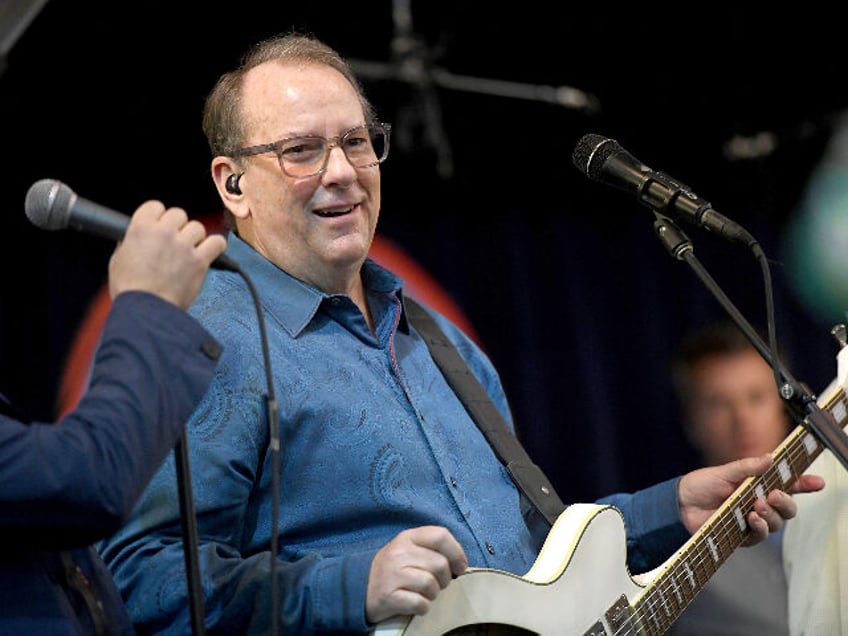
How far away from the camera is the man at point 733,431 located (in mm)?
3596

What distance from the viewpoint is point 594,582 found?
206 cm

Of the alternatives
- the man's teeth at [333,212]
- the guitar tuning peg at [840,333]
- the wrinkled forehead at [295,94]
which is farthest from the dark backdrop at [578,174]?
the guitar tuning peg at [840,333]

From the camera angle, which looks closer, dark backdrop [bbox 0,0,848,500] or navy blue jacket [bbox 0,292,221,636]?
navy blue jacket [bbox 0,292,221,636]

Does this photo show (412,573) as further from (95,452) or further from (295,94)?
(295,94)

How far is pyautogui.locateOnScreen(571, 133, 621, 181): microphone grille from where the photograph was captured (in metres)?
2.22

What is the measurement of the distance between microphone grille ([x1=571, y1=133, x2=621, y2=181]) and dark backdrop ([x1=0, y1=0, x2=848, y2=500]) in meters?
2.02

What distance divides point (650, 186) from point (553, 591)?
74 centimetres

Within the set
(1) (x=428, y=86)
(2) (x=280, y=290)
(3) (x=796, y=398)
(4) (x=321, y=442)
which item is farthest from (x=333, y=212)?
(1) (x=428, y=86)

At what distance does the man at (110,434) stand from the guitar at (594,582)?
47 cm

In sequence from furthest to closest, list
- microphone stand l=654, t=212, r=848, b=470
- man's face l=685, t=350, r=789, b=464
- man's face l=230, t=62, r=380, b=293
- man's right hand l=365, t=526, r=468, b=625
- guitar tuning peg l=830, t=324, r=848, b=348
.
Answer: man's face l=685, t=350, r=789, b=464, guitar tuning peg l=830, t=324, r=848, b=348, man's face l=230, t=62, r=380, b=293, microphone stand l=654, t=212, r=848, b=470, man's right hand l=365, t=526, r=468, b=625

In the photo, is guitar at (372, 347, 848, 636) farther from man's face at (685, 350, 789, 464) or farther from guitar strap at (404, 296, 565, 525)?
man's face at (685, 350, 789, 464)

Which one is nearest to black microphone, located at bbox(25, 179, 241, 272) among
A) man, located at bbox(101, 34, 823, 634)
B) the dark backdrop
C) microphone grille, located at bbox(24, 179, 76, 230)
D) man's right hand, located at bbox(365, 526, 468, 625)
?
microphone grille, located at bbox(24, 179, 76, 230)

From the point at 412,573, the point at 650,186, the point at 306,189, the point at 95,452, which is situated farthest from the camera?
the point at 306,189

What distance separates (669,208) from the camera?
2.13 m
